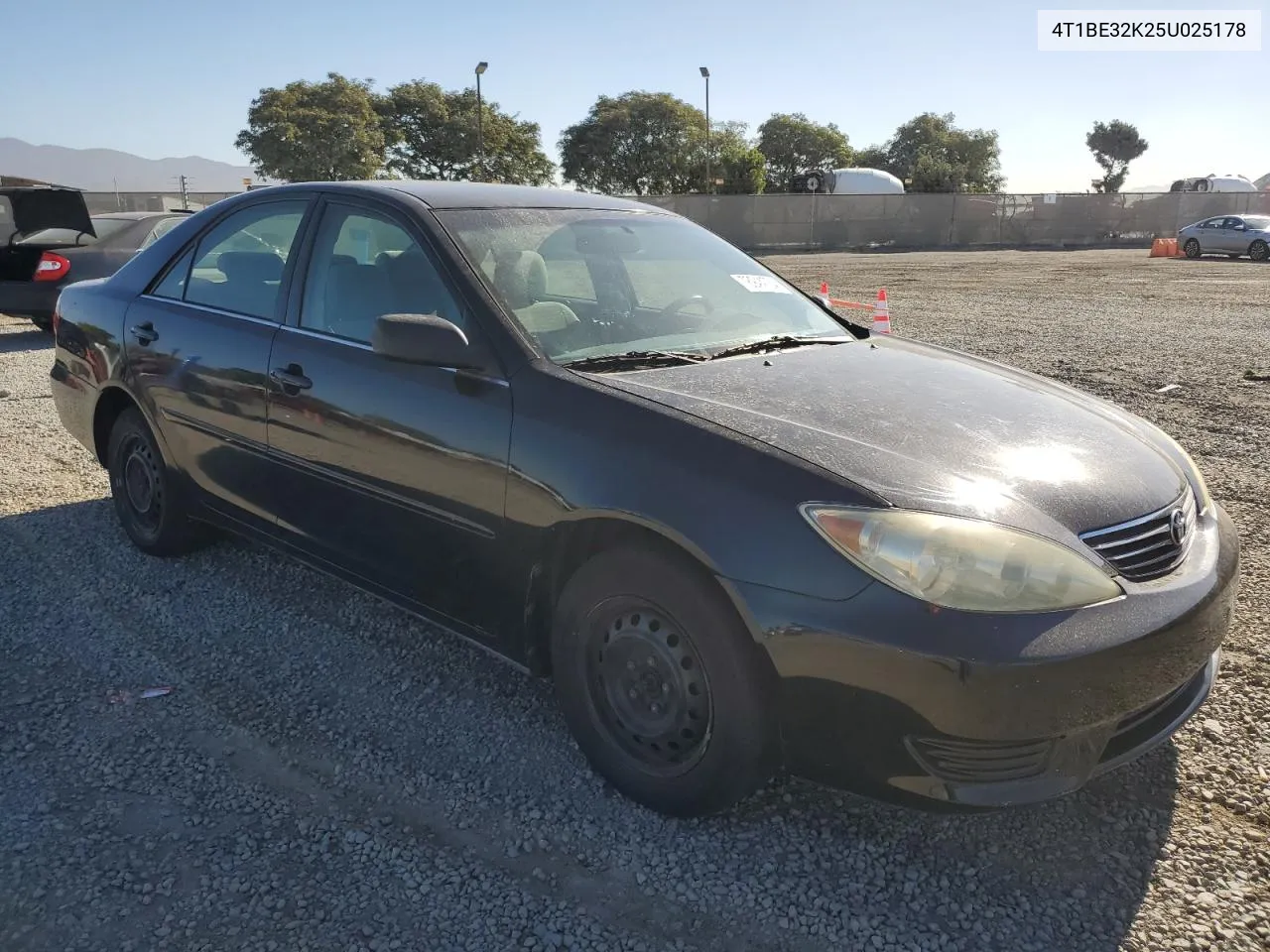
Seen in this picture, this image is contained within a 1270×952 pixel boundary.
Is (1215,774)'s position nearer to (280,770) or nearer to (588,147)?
(280,770)

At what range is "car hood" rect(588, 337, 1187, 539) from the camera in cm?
231

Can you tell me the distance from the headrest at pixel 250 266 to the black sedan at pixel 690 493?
1 cm

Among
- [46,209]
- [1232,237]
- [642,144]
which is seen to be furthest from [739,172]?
[46,209]

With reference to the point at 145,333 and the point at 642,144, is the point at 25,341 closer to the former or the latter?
the point at 145,333

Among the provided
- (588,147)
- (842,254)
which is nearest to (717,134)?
(588,147)

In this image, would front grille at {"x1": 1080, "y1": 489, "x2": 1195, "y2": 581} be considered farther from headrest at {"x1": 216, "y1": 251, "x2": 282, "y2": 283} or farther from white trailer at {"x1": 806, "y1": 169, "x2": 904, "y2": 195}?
white trailer at {"x1": 806, "y1": 169, "x2": 904, "y2": 195}

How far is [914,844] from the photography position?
2500 mm

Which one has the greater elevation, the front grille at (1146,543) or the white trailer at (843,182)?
the white trailer at (843,182)

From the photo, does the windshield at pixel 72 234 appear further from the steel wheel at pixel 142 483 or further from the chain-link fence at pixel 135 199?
the chain-link fence at pixel 135 199

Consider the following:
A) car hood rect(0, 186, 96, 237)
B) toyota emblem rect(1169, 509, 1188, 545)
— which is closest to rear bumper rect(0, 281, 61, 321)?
car hood rect(0, 186, 96, 237)

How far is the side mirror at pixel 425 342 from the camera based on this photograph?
9.17 feet

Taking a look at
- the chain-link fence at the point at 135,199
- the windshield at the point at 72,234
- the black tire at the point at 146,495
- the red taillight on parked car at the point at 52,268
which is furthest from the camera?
the chain-link fence at the point at 135,199

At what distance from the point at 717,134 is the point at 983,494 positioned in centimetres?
7509

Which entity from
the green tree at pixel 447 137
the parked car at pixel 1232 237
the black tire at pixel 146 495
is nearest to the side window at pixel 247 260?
the black tire at pixel 146 495
